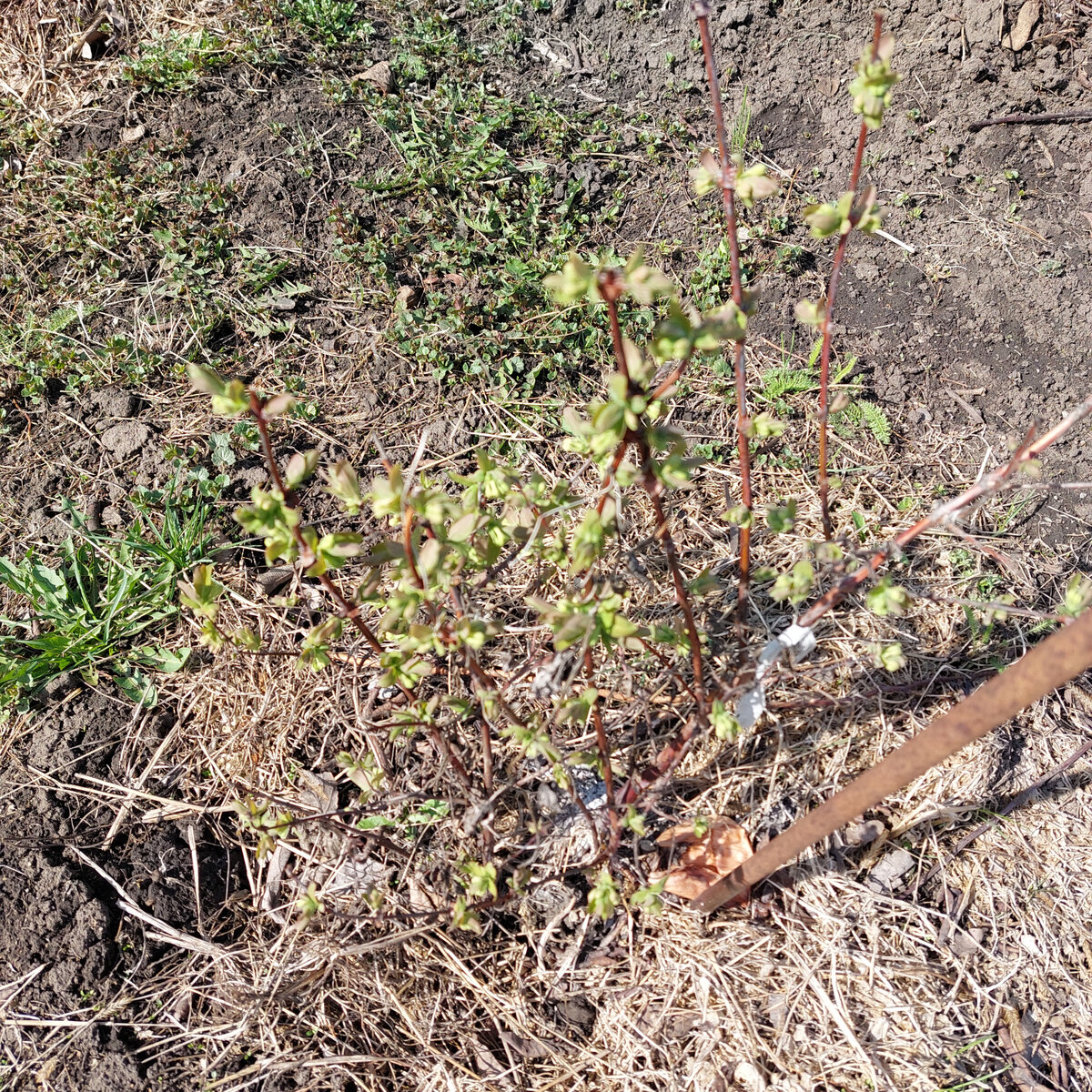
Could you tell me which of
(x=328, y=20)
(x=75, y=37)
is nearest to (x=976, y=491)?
(x=328, y=20)

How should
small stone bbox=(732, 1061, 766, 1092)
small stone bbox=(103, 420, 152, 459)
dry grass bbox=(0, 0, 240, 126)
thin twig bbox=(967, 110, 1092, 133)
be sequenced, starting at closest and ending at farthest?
small stone bbox=(732, 1061, 766, 1092) < small stone bbox=(103, 420, 152, 459) < thin twig bbox=(967, 110, 1092, 133) < dry grass bbox=(0, 0, 240, 126)

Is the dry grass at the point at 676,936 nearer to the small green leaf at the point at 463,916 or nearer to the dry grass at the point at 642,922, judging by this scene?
the dry grass at the point at 642,922

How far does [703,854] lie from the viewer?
205 cm

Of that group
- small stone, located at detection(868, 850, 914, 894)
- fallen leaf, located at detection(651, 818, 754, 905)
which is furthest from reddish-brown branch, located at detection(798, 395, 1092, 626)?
small stone, located at detection(868, 850, 914, 894)

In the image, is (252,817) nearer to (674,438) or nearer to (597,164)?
(674,438)

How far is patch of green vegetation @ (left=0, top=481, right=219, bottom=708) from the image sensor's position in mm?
2381

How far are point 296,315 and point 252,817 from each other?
192cm

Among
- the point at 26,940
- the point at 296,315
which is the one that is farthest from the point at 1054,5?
the point at 26,940

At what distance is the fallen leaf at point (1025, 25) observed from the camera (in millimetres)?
3441

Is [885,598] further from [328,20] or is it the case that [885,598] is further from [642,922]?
[328,20]

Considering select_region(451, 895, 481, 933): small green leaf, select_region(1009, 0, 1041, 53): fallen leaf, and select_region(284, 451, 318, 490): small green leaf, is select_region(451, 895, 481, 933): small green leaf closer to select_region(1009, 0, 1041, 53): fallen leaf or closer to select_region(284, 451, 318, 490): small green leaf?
select_region(284, 451, 318, 490): small green leaf

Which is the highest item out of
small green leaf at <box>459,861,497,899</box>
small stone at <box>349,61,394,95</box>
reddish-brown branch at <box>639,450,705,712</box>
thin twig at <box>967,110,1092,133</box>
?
small stone at <box>349,61,394,95</box>

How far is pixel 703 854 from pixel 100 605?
5.95ft

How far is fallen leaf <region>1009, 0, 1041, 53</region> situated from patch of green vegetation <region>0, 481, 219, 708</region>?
359cm
